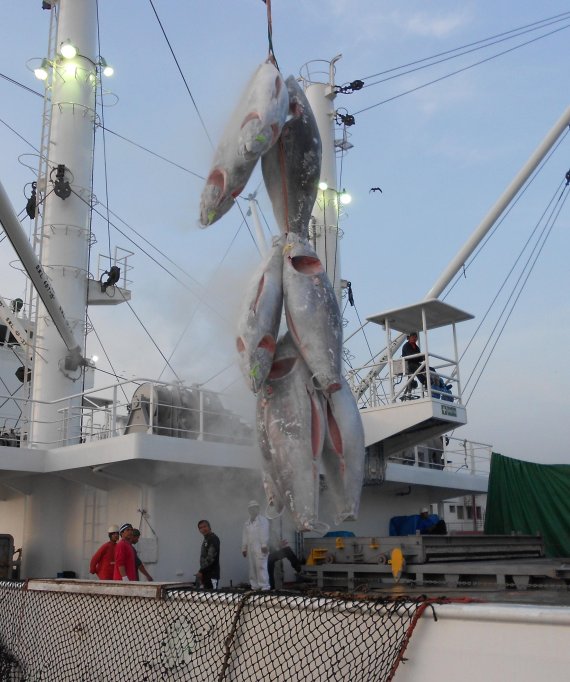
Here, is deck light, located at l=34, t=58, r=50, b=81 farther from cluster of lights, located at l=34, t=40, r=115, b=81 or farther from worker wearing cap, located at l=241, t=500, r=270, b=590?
worker wearing cap, located at l=241, t=500, r=270, b=590

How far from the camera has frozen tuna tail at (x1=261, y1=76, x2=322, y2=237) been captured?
635 centimetres

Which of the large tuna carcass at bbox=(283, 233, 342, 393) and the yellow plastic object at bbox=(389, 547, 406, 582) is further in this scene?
the yellow plastic object at bbox=(389, 547, 406, 582)

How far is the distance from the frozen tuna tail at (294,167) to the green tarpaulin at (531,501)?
16.4m

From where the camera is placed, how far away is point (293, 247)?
20.0 feet

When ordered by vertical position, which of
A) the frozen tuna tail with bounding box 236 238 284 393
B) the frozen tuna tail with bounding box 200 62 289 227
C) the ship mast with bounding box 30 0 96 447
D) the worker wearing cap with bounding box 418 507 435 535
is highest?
the ship mast with bounding box 30 0 96 447

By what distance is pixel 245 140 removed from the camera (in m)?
5.49

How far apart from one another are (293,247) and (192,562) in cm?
1003

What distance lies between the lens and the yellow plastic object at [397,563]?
1216 cm

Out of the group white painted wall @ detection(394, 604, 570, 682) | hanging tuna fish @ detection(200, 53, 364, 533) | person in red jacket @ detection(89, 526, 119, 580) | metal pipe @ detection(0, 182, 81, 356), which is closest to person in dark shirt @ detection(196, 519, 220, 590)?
person in red jacket @ detection(89, 526, 119, 580)

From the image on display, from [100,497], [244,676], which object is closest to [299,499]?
[244,676]

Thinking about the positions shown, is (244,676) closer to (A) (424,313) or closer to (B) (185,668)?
(B) (185,668)

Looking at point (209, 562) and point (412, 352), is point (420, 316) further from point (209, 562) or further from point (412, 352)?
point (209, 562)

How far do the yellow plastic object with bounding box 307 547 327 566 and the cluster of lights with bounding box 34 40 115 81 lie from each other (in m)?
14.0

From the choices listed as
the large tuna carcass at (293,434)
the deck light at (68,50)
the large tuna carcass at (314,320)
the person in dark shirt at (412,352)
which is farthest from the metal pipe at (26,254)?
the deck light at (68,50)
